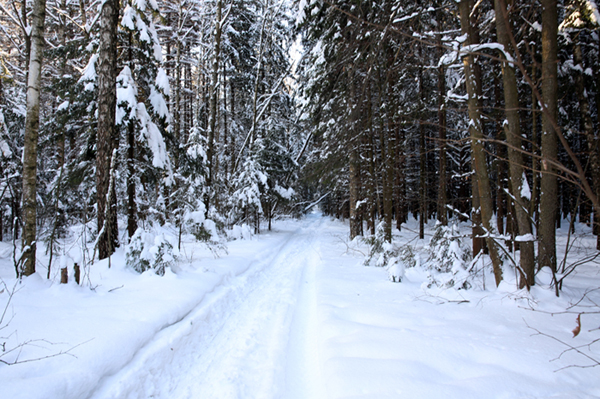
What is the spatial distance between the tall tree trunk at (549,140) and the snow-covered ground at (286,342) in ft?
2.42

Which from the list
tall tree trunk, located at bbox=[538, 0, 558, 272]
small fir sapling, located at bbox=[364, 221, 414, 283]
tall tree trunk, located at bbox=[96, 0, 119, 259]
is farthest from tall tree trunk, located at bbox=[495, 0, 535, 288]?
tall tree trunk, located at bbox=[96, 0, 119, 259]

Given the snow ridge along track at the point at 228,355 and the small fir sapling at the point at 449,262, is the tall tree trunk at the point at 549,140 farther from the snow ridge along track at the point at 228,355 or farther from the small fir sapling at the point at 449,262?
the snow ridge along track at the point at 228,355

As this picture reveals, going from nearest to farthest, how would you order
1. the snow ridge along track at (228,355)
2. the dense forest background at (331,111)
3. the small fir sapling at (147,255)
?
1. the snow ridge along track at (228,355)
2. the dense forest background at (331,111)
3. the small fir sapling at (147,255)

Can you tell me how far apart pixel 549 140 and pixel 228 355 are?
541 cm

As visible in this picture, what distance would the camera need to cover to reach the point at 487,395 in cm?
206

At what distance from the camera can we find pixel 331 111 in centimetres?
1024

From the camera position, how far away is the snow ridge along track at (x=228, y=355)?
251cm

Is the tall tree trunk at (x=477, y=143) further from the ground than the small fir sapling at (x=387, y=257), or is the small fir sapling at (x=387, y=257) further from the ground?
the tall tree trunk at (x=477, y=143)

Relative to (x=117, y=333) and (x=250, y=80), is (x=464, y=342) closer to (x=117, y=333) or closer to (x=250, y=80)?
(x=117, y=333)

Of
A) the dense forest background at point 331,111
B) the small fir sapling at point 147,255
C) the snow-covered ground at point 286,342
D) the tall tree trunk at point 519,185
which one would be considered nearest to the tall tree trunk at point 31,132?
the dense forest background at point 331,111

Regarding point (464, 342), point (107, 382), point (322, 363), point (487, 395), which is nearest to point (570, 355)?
point (464, 342)

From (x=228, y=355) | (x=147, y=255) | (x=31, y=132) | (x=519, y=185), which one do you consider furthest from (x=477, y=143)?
(x=31, y=132)

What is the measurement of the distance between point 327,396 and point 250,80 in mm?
18094

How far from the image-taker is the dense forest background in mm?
3979
